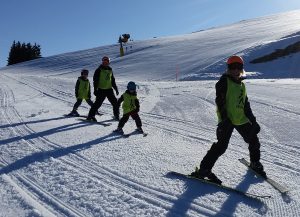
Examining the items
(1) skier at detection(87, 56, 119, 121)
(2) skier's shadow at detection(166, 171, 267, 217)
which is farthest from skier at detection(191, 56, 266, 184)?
(1) skier at detection(87, 56, 119, 121)

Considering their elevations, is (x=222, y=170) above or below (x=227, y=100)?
below

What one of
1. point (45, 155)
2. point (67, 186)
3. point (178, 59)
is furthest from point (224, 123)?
point (178, 59)

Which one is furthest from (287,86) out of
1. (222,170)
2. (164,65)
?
(164,65)

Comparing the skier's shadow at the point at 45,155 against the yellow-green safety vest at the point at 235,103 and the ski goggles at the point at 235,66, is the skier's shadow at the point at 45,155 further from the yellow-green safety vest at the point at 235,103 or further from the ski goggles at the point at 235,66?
the ski goggles at the point at 235,66

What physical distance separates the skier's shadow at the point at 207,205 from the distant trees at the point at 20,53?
66.0 meters

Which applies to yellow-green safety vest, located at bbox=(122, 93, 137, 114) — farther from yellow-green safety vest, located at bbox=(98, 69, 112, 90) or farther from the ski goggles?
the ski goggles

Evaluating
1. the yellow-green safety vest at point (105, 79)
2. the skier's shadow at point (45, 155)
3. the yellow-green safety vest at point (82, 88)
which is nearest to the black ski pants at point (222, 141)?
the skier's shadow at point (45, 155)

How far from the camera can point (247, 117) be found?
20.4 feet

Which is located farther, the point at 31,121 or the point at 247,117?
the point at 31,121

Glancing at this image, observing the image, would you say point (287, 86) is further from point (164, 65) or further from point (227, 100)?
point (164, 65)

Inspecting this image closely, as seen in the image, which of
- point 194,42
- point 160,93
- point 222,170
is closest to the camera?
point 222,170

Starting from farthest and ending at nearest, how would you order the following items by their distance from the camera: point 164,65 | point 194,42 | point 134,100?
point 194,42 → point 164,65 → point 134,100

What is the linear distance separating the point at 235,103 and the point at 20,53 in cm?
6692

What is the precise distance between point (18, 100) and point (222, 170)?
11.2m
